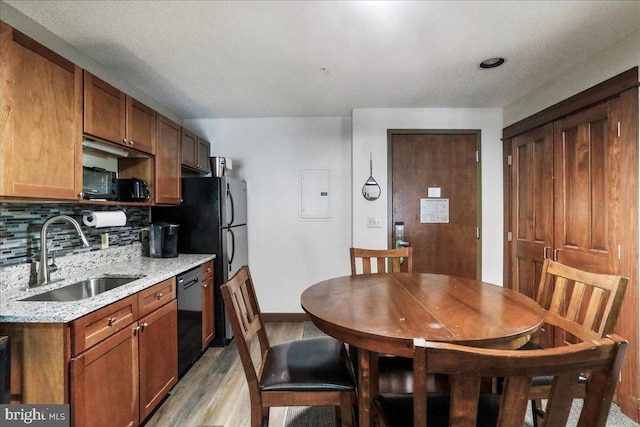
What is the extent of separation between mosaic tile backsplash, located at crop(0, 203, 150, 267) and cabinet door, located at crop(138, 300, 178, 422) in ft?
2.47

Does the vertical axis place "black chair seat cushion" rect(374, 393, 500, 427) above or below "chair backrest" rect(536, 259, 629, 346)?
below

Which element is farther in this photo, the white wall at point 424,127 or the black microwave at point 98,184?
the white wall at point 424,127

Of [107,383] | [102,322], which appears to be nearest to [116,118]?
[102,322]

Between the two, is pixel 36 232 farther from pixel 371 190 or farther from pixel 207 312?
pixel 371 190

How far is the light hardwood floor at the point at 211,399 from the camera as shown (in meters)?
1.89

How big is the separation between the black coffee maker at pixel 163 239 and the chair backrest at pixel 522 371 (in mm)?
2455

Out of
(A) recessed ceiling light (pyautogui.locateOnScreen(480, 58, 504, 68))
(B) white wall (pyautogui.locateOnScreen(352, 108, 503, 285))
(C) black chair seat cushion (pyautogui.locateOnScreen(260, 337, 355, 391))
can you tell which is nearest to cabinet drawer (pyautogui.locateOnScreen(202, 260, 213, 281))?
(C) black chair seat cushion (pyautogui.locateOnScreen(260, 337, 355, 391))

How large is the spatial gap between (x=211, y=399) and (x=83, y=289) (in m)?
1.11

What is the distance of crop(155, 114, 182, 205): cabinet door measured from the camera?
2506mm

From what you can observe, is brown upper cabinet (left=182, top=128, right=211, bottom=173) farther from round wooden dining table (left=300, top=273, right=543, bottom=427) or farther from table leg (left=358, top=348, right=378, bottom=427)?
table leg (left=358, top=348, right=378, bottom=427)

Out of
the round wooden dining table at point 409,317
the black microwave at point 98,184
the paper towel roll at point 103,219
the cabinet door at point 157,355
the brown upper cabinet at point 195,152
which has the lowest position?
the cabinet door at point 157,355

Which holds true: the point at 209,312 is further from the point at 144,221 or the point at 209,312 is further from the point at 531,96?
the point at 531,96

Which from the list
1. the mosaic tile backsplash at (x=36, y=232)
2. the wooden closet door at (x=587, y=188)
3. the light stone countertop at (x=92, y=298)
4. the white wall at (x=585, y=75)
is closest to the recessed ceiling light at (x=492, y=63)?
the white wall at (x=585, y=75)

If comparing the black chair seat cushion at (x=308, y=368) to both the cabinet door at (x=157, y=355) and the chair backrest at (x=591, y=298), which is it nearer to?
the cabinet door at (x=157, y=355)
